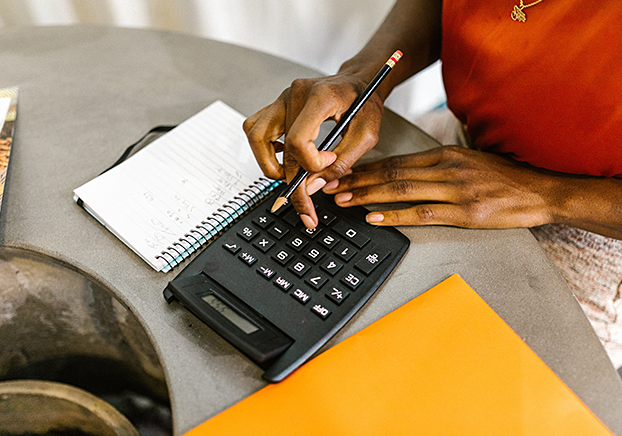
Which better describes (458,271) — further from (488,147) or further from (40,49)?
(40,49)

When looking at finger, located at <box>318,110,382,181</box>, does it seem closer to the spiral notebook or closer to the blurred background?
the spiral notebook

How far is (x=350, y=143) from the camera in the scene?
0.54 meters

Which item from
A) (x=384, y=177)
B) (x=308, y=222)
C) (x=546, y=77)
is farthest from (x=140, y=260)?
(x=546, y=77)

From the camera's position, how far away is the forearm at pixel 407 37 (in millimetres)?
681

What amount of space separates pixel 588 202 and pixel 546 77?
0.55ft

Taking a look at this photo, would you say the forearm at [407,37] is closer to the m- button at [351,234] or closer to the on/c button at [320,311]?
the m- button at [351,234]

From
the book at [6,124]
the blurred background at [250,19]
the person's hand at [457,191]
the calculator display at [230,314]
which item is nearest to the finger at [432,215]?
the person's hand at [457,191]

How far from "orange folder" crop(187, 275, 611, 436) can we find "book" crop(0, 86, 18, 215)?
1.44 feet

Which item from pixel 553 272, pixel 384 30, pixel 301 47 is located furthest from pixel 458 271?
pixel 301 47

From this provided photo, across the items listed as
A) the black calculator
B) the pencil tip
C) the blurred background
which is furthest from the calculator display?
the blurred background

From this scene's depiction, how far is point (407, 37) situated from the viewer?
702 mm

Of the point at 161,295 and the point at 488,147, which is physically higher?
the point at 488,147

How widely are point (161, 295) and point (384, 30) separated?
54 cm

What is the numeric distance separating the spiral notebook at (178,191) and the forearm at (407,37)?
0.24 m
